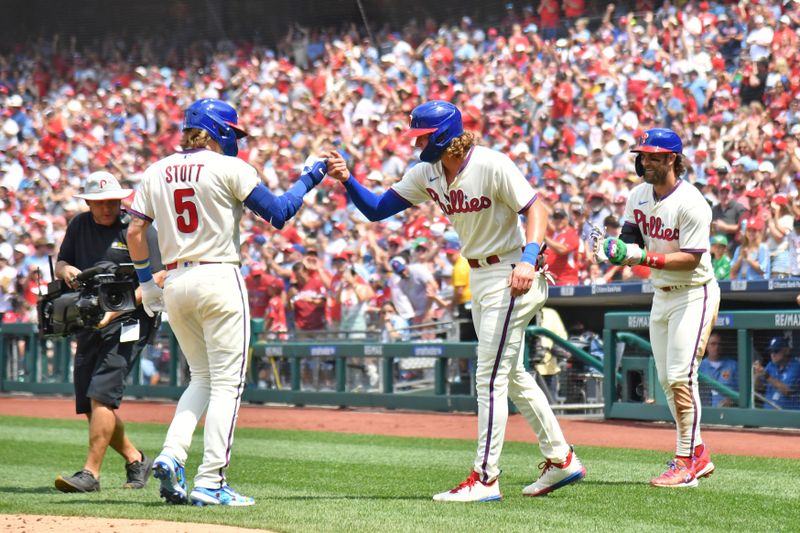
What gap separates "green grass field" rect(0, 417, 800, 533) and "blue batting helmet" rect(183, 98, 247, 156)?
6.11ft

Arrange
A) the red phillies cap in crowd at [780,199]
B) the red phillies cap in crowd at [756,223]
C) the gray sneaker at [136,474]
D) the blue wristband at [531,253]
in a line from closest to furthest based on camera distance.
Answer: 1. the blue wristband at [531,253]
2. the gray sneaker at [136,474]
3. the red phillies cap in crowd at [756,223]
4. the red phillies cap in crowd at [780,199]

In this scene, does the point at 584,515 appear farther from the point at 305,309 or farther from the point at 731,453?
the point at 305,309

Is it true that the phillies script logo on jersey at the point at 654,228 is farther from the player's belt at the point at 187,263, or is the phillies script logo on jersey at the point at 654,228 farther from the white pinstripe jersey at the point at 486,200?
the player's belt at the point at 187,263

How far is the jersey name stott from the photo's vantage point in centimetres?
605

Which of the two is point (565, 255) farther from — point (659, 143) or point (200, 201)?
point (200, 201)

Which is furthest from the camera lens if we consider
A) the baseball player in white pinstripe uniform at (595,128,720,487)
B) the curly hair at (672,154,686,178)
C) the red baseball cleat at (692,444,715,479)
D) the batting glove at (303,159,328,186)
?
the red baseball cleat at (692,444,715,479)

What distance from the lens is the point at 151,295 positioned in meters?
6.48

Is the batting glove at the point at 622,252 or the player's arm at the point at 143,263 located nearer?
the player's arm at the point at 143,263

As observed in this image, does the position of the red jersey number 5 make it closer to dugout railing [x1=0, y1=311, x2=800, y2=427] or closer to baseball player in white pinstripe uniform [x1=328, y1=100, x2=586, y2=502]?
Answer: baseball player in white pinstripe uniform [x1=328, y1=100, x2=586, y2=502]

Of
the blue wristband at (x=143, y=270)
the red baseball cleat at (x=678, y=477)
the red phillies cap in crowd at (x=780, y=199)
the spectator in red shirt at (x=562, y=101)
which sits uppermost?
the spectator in red shirt at (x=562, y=101)

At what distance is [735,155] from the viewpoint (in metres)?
15.1

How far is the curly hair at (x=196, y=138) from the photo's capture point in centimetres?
619

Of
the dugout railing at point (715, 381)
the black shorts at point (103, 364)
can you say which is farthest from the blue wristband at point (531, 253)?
the dugout railing at point (715, 381)

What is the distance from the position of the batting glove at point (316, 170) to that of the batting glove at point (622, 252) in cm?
160
